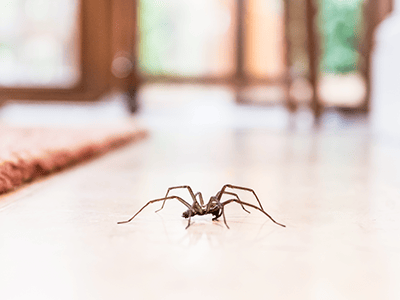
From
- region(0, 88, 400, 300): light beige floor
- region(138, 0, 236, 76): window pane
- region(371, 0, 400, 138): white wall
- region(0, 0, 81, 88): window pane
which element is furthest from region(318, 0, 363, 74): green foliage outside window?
region(0, 88, 400, 300): light beige floor

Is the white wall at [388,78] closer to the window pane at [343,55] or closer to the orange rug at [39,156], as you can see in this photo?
the orange rug at [39,156]

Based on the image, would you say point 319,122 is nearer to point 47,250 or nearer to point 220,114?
point 220,114

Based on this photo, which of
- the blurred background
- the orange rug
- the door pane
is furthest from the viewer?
the door pane

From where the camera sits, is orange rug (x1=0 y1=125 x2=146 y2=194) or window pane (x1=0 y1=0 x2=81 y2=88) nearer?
orange rug (x1=0 y1=125 x2=146 y2=194)

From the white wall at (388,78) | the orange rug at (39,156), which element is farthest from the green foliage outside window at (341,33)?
the orange rug at (39,156)

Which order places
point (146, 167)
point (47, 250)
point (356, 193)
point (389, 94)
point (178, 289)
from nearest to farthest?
point (178, 289), point (47, 250), point (356, 193), point (146, 167), point (389, 94)

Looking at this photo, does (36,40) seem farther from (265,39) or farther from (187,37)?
(265,39)

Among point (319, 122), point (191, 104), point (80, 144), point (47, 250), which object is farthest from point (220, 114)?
point (47, 250)

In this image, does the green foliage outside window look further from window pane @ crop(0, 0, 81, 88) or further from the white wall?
window pane @ crop(0, 0, 81, 88)
